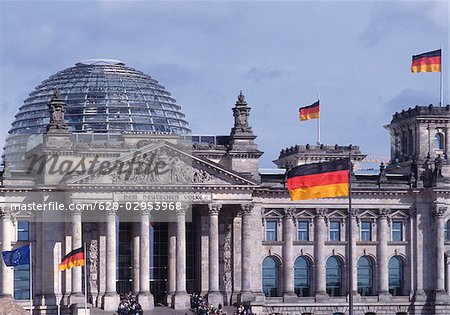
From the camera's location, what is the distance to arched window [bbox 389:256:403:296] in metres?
135

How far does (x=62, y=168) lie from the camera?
12438 centimetres

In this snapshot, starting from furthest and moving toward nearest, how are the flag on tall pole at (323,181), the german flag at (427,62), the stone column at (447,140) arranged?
1. the stone column at (447,140)
2. the german flag at (427,62)
3. the flag on tall pole at (323,181)

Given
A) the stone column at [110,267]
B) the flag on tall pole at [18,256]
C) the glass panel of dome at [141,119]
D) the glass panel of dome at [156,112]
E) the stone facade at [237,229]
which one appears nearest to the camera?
the flag on tall pole at [18,256]

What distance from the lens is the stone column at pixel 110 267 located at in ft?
398

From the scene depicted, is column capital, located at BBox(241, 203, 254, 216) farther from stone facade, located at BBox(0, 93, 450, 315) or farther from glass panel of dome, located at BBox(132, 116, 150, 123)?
glass panel of dome, located at BBox(132, 116, 150, 123)

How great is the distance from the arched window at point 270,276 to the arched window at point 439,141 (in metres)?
19.3

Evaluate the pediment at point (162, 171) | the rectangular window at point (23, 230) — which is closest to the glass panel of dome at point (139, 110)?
the pediment at point (162, 171)

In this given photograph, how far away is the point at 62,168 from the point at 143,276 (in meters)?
11.0

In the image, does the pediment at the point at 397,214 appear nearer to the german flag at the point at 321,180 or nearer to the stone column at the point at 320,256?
the stone column at the point at 320,256

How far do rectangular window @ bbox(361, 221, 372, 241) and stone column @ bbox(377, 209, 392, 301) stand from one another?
2.64ft

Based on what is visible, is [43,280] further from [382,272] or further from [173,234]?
[382,272]

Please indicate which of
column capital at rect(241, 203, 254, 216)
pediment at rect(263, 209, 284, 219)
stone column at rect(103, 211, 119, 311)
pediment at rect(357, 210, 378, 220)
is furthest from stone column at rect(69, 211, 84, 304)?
pediment at rect(357, 210, 378, 220)

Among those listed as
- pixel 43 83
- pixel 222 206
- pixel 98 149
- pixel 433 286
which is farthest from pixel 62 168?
pixel 433 286

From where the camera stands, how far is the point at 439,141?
13938 cm
